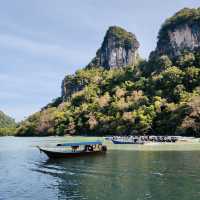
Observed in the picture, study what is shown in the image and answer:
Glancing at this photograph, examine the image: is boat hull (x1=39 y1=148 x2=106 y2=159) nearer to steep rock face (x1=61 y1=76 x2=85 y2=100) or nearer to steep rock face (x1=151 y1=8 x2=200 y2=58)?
steep rock face (x1=151 y1=8 x2=200 y2=58)

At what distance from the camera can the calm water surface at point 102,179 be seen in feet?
80.6

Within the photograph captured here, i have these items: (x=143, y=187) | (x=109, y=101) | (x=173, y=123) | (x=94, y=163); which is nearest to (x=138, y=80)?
(x=109, y=101)

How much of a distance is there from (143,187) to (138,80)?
11576 centimetres

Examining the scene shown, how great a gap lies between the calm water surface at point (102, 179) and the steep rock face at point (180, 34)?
370 ft

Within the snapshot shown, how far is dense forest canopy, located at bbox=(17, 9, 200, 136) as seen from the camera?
318 ft

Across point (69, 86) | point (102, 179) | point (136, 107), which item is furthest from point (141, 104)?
point (102, 179)

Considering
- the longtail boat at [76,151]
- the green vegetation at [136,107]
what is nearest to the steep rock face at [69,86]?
the green vegetation at [136,107]

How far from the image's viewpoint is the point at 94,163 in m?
40.7

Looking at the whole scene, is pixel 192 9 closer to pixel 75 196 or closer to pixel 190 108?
pixel 190 108

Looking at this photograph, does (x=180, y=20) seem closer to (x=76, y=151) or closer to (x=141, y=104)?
(x=141, y=104)

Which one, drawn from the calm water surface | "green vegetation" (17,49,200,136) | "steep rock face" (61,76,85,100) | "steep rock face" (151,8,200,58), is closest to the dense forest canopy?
"green vegetation" (17,49,200,136)

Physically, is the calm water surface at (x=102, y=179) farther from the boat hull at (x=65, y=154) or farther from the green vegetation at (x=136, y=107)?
the green vegetation at (x=136, y=107)

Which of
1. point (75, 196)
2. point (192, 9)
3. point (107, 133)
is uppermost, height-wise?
point (192, 9)

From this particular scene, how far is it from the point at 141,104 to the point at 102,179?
84.2m
